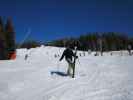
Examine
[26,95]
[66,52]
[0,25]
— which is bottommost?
[26,95]

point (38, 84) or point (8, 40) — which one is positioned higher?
point (8, 40)

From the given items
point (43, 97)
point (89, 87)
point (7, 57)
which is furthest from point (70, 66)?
point (7, 57)

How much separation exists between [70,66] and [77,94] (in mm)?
4795

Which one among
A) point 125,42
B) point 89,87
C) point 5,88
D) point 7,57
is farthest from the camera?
point 125,42

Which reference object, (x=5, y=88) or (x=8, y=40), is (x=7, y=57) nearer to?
(x=8, y=40)

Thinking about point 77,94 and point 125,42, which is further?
point 125,42

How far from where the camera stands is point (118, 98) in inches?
293

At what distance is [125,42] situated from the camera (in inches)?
5197

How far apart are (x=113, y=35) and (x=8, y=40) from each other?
9954 centimetres

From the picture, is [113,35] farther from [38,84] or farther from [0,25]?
[38,84]

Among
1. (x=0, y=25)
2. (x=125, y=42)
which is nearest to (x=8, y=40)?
(x=0, y=25)

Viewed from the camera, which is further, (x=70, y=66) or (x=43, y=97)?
(x=70, y=66)

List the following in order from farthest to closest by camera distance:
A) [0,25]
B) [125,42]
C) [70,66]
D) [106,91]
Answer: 1. [125,42]
2. [0,25]
3. [70,66]
4. [106,91]

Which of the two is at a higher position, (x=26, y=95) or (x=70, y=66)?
(x=70, y=66)
